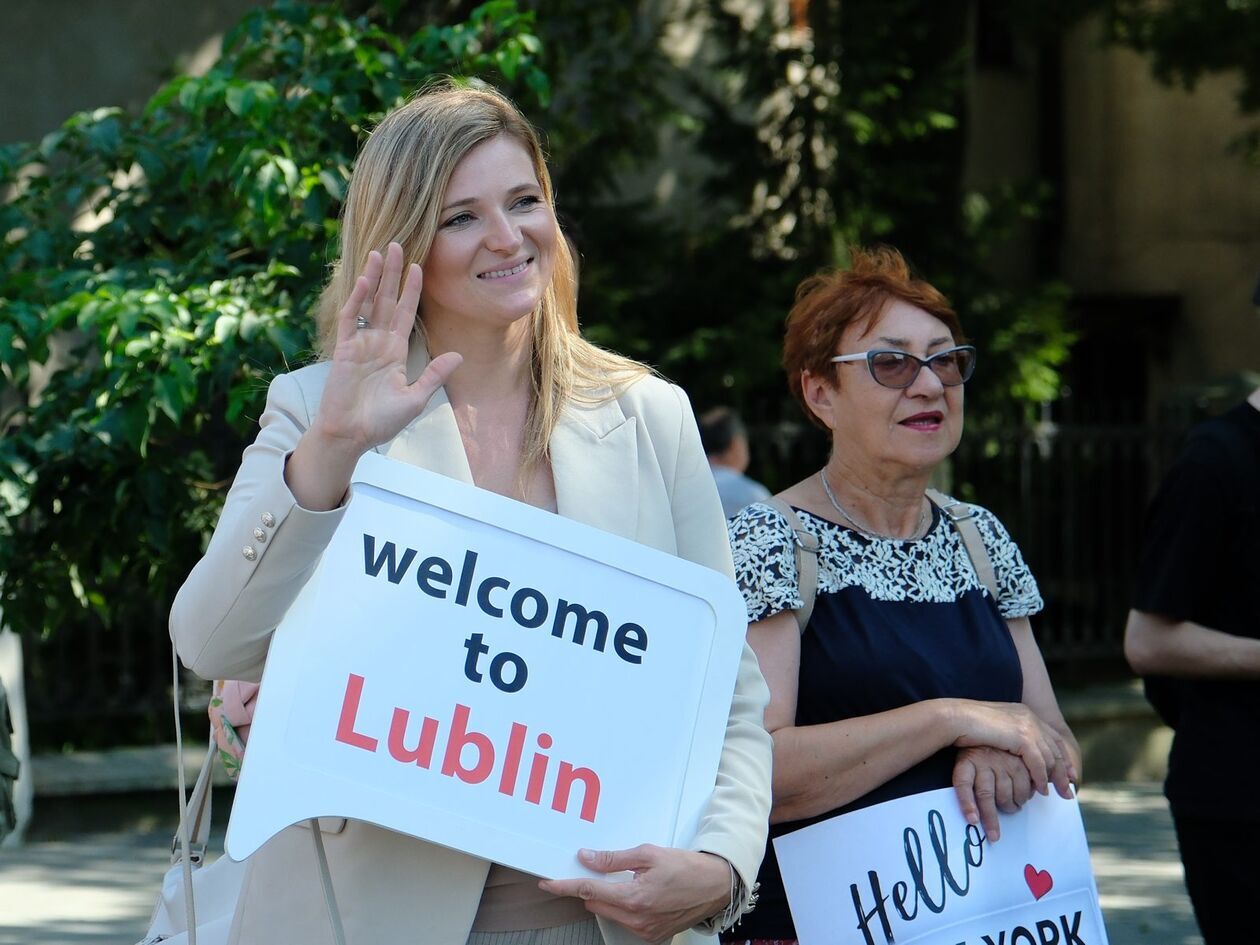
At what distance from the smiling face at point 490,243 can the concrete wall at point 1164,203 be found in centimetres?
1516

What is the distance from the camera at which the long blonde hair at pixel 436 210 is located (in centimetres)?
245

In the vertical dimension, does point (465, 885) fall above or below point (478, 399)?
below

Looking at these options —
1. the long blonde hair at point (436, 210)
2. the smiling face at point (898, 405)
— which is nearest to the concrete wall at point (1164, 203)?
the smiling face at point (898, 405)

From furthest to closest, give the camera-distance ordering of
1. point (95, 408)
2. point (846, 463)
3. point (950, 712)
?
1. point (95, 408)
2. point (846, 463)
3. point (950, 712)

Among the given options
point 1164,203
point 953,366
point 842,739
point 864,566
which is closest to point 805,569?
point 864,566

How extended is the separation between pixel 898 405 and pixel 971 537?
1.03ft

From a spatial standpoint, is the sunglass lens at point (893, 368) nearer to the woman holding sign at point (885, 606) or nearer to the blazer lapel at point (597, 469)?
the woman holding sign at point (885, 606)

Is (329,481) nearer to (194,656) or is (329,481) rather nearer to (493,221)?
(194,656)

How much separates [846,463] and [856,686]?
48 cm

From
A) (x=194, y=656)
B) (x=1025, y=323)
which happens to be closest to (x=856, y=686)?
(x=194, y=656)

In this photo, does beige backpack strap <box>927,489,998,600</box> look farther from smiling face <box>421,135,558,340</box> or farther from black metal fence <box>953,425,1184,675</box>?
black metal fence <box>953,425,1184,675</box>

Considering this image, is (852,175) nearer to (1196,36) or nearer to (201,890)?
(1196,36)

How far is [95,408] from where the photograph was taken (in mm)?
4512

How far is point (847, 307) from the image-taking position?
342cm
